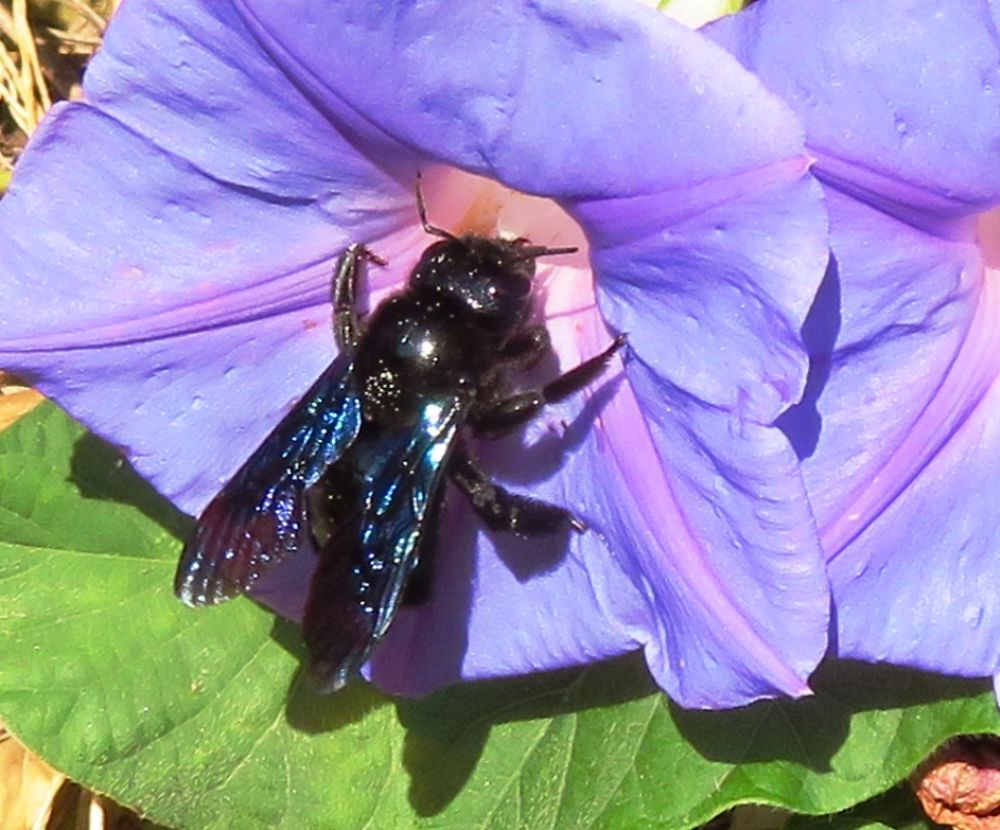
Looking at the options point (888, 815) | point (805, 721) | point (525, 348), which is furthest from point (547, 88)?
point (888, 815)

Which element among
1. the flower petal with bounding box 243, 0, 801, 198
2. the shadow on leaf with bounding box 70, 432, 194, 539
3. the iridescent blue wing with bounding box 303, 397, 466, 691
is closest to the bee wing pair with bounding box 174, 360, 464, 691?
the iridescent blue wing with bounding box 303, 397, 466, 691

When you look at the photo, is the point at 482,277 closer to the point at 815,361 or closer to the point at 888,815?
the point at 815,361

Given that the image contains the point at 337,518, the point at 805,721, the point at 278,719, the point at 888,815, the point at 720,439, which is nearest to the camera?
the point at 720,439

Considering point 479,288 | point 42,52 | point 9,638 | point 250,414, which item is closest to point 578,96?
point 479,288

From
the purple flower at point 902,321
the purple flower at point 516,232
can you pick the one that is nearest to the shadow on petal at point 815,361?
the purple flower at point 902,321

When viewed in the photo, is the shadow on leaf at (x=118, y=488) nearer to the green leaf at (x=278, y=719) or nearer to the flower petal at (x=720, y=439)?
the green leaf at (x=278, y=719)

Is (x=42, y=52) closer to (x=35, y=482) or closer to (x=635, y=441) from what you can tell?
(x=35, y=482)
